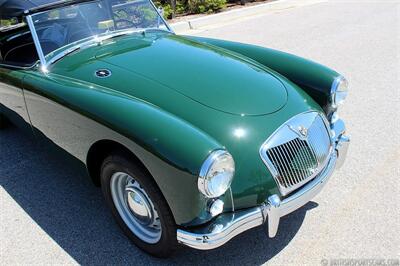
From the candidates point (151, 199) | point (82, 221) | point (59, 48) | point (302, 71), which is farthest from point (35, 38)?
point (302, 71)

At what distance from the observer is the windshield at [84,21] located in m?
3.39

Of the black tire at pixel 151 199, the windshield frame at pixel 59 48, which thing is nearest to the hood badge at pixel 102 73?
the windshield frame at pixel 59 48

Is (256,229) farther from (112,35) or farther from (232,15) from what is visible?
(232,15)

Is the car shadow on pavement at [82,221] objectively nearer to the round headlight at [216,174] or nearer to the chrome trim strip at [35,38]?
the round headlight at [216,174]

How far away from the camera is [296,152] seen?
101 inches

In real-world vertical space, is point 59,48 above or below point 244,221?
above

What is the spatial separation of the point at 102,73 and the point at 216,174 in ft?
4.52

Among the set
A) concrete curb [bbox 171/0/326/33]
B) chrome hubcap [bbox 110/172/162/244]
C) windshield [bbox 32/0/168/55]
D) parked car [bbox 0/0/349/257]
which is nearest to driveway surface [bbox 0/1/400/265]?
chrome hubcap [bbox 110/172/162/244]

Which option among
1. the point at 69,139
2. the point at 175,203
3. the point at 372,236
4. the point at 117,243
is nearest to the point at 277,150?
the point at 175,203

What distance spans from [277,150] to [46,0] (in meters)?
2.35

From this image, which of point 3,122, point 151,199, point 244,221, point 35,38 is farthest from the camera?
point 3,122

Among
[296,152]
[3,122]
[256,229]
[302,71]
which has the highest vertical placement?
[302,71]

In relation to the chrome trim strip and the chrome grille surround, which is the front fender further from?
the chrome trim strip

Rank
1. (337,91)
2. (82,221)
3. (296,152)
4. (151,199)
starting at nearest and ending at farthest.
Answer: (151,199)
(296,152)
(82,221)
(337,91)
